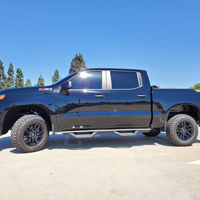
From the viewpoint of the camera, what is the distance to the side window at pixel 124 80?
14.3ft

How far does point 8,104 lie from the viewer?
3809 mm

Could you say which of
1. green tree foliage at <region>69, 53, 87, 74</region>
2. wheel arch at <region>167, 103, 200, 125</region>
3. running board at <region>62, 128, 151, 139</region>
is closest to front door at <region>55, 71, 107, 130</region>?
running board at <region>62, 128, 151, 139</region>

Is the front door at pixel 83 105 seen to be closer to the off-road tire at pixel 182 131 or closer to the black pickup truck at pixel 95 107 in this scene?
the black pickup truck at pixel 95 107

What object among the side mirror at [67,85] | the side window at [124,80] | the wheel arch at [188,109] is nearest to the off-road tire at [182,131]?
the wheel arch at [188,109]

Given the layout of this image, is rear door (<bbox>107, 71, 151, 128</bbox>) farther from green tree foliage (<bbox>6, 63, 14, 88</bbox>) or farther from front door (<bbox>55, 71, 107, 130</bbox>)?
green tree foliage (<bbox>6, 63, 14, 88</bbox>)

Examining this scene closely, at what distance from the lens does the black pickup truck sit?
3920 mm

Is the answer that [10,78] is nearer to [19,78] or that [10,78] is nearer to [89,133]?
[19,78]

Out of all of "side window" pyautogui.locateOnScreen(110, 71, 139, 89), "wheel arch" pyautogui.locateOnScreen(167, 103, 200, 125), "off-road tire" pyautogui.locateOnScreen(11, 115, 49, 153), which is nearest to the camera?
"off-road tire" pyautogui.locateOnScreen(11, 115, 49, 153)

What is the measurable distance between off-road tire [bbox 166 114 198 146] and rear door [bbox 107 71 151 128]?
0.59 m

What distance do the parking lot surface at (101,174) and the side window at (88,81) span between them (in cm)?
147

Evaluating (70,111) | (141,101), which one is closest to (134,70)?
(141,101)

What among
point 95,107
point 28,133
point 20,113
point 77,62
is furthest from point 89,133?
point 77,62

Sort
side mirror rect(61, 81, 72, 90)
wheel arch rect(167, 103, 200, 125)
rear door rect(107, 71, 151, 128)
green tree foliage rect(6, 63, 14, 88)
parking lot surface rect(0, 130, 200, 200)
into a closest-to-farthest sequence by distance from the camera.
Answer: parking lot surface rect(0, 130, 200, 200), side mirror rect(61, 81, 72, 90), rear door rect(107, 71, 151, 128), wheel arch rect(167, 103, 200, 125), green tree foliage rect(6, 63, 14, 88)

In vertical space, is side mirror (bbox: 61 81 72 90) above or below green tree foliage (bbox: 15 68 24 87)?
below
